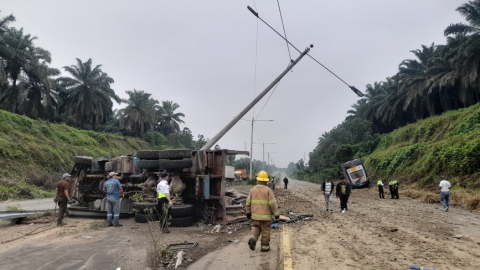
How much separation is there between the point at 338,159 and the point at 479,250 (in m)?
46.5

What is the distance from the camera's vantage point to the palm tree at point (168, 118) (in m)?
68.9

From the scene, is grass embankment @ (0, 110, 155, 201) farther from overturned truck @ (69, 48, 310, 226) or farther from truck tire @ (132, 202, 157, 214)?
truck tire @ (132, 202, 157, 214)

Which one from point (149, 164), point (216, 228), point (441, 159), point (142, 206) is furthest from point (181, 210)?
point (441, 159)

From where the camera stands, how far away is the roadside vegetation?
20.7m

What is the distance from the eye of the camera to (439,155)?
886 inches

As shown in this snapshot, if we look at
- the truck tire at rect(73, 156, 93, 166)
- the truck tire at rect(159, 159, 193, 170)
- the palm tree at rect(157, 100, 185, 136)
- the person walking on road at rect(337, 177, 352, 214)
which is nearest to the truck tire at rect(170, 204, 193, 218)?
the truck tire at rect(159, 159, 193, 170)

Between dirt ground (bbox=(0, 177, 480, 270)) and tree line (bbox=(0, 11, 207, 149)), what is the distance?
25719mm

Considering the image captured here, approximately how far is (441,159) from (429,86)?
19924 mm

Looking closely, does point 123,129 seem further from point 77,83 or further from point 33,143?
point 33,143

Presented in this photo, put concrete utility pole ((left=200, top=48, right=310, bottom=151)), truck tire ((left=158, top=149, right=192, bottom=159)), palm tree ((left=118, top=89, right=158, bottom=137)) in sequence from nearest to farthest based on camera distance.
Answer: truck tire ((left=158, top=149, right=192, bottom=159)), concrete utility pole ((left=200, top=48, right=310, bottom=151)), palm tree ((left=118, top=89, right=158, bottom=137))

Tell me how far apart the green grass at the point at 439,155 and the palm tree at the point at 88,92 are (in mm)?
35355

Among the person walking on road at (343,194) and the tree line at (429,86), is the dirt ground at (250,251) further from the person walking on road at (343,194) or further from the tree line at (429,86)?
the tree line at (429,86)

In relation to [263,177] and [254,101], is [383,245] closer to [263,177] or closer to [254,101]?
[263,177]

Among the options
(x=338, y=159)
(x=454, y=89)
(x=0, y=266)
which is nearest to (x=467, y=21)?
(x=454, y=89)
